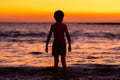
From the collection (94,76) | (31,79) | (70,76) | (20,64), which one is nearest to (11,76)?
(31,79)

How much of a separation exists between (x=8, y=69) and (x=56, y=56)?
2.36 m

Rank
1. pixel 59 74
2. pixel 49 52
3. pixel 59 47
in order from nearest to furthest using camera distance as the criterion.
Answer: pixel 59 47, pixel 59 74, pixel 49 52

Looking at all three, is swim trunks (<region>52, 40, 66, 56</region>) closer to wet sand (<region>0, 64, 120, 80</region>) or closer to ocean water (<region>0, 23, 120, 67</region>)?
wet sand (<region>0, 64, 120, 80</region>)

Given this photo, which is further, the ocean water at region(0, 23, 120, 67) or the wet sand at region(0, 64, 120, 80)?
the ocean water at region(0, 23, 120, 67)

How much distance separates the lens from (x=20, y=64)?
13.3 m

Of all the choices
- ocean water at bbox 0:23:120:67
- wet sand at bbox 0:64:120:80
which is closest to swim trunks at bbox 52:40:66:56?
wet sand at bbox 0:64:120:80

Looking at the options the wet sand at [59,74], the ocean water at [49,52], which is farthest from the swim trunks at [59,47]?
the ocean water at [49,52]

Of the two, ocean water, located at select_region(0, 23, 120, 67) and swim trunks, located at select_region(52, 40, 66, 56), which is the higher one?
swim trunks, located at select_region(52, 40, 66, 56)

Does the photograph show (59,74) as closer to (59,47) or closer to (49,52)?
(59,47)

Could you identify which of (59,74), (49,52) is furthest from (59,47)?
(49,52)

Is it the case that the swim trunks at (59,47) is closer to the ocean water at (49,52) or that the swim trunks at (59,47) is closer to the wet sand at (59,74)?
the wet sand at (59,74)

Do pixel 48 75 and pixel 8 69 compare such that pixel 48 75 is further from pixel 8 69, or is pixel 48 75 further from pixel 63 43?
pixel 8 69

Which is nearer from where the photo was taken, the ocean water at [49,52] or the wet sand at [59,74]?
the wet sand at [59,74]

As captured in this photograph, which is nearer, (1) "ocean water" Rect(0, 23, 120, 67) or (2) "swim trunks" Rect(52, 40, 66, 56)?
(2) "swim trunks" Rect(52, 40, 66, 56)
